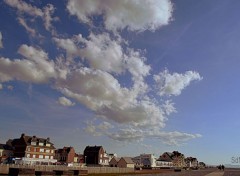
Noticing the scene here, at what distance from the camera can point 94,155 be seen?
156 metres

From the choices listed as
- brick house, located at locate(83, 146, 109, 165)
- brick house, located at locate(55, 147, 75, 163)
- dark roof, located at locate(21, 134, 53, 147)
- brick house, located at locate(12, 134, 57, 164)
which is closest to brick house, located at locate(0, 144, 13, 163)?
brick house, located at locate(12, 134, 57, 164)

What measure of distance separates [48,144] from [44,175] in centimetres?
6500

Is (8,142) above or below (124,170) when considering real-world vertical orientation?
above

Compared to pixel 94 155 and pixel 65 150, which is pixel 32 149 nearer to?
pixel 65 150

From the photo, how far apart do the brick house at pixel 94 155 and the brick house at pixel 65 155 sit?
11.0 m

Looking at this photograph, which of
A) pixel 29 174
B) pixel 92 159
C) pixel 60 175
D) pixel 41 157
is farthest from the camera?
pixel 92 159

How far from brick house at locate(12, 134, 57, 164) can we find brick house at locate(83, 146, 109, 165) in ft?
116

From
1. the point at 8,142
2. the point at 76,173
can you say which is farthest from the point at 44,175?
the point at 8,142

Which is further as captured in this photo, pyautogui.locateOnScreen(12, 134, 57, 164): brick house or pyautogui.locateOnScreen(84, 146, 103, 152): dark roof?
pyautogui.locateOnScreen(84, 146, 103, 152): dark roof

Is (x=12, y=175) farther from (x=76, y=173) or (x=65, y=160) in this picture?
(x=65, y=160)

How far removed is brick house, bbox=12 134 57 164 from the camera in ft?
371

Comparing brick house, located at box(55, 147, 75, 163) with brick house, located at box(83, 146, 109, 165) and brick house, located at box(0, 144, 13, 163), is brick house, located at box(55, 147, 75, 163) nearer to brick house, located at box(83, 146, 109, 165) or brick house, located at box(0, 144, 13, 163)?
brick house, located at box(83, 146, 109, 165)

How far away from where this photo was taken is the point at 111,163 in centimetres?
17750

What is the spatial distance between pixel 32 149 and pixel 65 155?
3265cm
